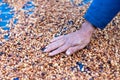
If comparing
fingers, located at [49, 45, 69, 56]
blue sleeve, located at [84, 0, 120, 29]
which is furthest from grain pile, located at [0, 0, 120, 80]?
blue sleeve, located at [84, 0, 120, 29]

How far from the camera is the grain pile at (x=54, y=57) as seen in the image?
144 centimetres

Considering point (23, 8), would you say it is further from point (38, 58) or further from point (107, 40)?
point (107, 40)

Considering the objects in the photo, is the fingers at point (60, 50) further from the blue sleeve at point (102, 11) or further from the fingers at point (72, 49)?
the blue sleeve at point (102, 11)

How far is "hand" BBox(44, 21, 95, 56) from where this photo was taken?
154cm

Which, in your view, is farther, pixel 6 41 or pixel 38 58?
pixel 6 41

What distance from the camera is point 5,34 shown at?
167cm

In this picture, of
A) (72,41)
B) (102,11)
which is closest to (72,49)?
(72,41)

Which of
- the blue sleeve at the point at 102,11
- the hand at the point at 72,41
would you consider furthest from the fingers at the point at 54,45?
the blue sleeve at the point at 102,11

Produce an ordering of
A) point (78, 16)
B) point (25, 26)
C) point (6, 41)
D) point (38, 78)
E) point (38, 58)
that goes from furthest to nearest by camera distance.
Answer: point (78, 16) < point (25, 26) < point (6, 41) < point (38, 58) < point (38, 78)

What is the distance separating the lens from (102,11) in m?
1.45

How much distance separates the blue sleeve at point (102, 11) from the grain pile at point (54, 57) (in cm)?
21

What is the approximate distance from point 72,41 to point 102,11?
0.86 ft

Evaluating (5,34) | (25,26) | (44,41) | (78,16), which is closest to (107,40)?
(78,16)

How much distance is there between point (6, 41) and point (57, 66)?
384 millimetres
